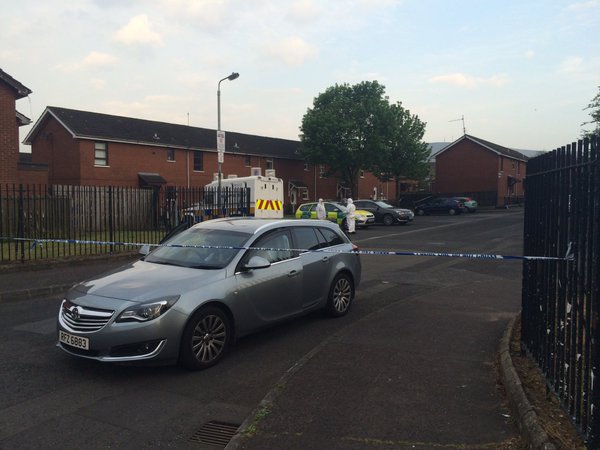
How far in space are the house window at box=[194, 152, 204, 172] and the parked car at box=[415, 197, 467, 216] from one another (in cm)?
1800

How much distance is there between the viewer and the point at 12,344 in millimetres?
6012

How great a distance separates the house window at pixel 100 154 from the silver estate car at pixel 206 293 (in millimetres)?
27984

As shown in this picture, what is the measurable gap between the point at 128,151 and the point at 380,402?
32.2 meters

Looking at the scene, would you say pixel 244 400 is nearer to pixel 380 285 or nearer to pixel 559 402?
pixel 559 402

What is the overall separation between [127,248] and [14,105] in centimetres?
1105

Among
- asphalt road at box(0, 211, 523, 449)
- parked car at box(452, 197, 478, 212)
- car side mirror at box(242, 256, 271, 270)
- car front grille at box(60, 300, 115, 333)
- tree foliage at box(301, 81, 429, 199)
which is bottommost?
asphalt road at box(0, 211, 523, 449)

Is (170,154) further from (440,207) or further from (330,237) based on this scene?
(330,237)

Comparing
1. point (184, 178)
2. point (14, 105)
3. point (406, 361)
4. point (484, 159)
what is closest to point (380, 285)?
point (406, 361)

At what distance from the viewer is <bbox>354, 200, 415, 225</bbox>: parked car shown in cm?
2864

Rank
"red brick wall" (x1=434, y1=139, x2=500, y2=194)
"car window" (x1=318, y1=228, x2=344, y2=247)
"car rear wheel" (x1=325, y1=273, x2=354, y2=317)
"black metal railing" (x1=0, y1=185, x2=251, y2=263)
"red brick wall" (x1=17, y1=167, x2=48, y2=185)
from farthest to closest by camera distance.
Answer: "red brick wall" (x1=434, y1=139, x2=500, y2=194), "red brick wall" (x1=17, y1=167, x2=48, y2=185), "black metal railing" (x1=0, y1=185, x2=251, y2=263), "car window" (x1=318, y1=228, x2=344, y2=247), "car rear wheel" (x1=325, y1=273, x2=354, y2=317)

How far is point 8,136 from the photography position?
66.7 ft

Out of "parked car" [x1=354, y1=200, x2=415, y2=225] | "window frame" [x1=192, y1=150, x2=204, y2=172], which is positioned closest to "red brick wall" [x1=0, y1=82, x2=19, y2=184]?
"window frame" [x1=192, y1=150, x2=204, y2=172]

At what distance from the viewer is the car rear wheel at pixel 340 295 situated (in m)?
7.20

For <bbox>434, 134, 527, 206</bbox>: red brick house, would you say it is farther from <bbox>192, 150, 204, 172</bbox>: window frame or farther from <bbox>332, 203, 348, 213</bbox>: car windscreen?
<bbox>332, 203, 348, 213</bbox>: car windscreen
